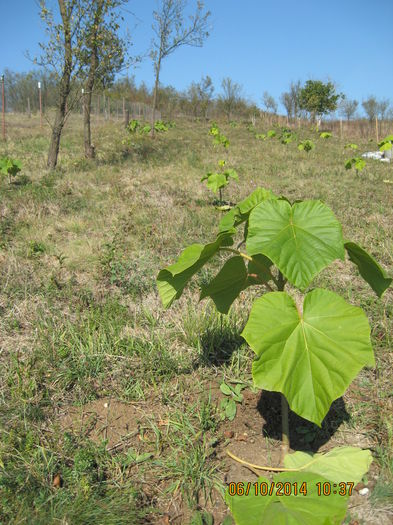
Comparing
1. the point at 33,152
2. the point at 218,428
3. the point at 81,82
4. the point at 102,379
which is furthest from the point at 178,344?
the point at 33,152

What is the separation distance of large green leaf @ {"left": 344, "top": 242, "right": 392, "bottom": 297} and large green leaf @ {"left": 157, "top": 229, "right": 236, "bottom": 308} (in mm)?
420

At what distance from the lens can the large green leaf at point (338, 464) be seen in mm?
1387

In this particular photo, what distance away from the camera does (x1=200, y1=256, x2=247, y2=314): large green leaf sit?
161cm

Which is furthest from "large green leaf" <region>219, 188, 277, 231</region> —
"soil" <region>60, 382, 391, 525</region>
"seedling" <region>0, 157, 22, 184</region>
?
"seedling" <region>0, 157, 22, 184</region>

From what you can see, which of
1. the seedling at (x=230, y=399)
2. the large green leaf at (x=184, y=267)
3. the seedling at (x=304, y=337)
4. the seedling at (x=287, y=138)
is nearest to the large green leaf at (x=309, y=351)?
the seedling at (x=304, y=337)

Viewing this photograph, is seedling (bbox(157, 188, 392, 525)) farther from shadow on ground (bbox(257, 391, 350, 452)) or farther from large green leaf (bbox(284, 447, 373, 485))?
shadow on ground (bbox(257, 391, 350, 452))

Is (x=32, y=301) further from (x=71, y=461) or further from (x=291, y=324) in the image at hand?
(x=291, y=324)

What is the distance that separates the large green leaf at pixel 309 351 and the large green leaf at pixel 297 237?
16cm

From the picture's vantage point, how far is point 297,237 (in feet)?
4.31

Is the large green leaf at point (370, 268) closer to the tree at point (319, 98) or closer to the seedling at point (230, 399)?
the seedling at point (230, 399)

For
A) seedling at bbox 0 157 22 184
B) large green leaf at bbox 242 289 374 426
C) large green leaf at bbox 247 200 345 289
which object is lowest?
large green leaf at bbox 242 289 374 426

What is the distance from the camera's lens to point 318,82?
3212 centimetres

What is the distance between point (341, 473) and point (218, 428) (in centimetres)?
59
